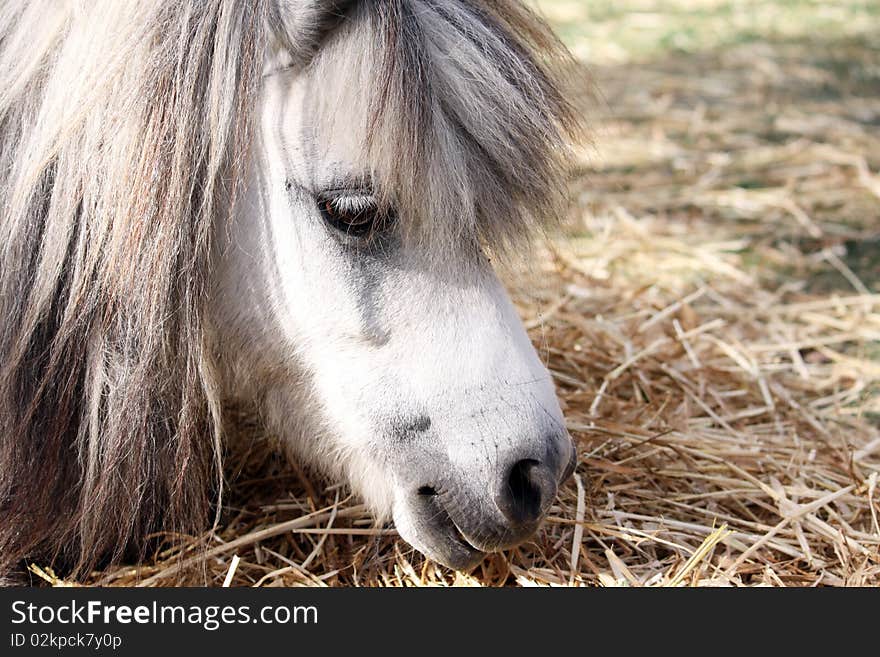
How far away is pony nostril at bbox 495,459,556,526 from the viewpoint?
1666 millimetres

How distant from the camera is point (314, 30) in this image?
64.7 inches

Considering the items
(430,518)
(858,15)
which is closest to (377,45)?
(430,518)

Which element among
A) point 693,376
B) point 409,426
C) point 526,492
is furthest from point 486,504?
point 693,376

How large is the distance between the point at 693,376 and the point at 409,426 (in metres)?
1.41

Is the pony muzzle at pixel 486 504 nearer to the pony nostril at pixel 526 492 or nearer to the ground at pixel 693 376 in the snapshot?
the pony nostril at pixel 526 492

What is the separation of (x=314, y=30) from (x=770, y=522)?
147 centimetres

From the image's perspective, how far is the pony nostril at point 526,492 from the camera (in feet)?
5.47

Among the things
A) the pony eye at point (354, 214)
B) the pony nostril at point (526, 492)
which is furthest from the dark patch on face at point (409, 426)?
the pony eye at point (354, 214)

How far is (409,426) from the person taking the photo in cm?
171

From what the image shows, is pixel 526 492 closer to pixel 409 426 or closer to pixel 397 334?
pixel 409 426

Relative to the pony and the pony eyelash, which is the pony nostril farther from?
the pony eyelash

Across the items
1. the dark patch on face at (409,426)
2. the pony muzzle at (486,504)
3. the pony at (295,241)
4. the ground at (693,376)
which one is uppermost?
the pony at (295,241)

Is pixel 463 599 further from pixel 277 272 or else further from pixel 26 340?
pixel 26 340

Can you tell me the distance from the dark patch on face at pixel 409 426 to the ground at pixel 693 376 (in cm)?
38
